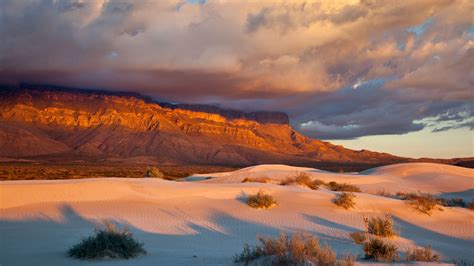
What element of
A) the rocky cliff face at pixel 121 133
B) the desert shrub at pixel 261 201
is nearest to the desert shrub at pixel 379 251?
the desert shrub at pixel 261 201

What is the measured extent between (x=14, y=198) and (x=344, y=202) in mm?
12787

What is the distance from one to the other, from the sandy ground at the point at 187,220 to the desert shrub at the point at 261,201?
0.95 ft

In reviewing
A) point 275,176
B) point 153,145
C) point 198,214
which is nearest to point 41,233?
point 198,214

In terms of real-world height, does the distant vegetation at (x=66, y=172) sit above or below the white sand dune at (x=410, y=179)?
below

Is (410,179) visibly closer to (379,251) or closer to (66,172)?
(379,251)

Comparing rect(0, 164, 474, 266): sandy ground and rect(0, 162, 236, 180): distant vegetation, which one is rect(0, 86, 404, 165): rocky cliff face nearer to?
rect(0, 162, 236, 180): distant vegetation

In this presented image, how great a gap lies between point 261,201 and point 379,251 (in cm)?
860

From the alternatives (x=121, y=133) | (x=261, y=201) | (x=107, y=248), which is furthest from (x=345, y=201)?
(x=121, y=133)

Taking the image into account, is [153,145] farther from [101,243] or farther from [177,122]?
[101,243]

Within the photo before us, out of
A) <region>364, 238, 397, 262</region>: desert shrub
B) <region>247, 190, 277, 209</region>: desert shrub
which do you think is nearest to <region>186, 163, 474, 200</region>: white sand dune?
<region>247, 190, 277, 209</region>: desert shrub

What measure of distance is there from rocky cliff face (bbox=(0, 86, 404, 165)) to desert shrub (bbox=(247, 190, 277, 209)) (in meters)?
107

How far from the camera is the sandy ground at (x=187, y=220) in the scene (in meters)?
11.8

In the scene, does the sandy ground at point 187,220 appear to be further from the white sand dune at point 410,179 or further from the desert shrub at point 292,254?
the white sand dune at point 410,179

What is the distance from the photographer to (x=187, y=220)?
16.4m
